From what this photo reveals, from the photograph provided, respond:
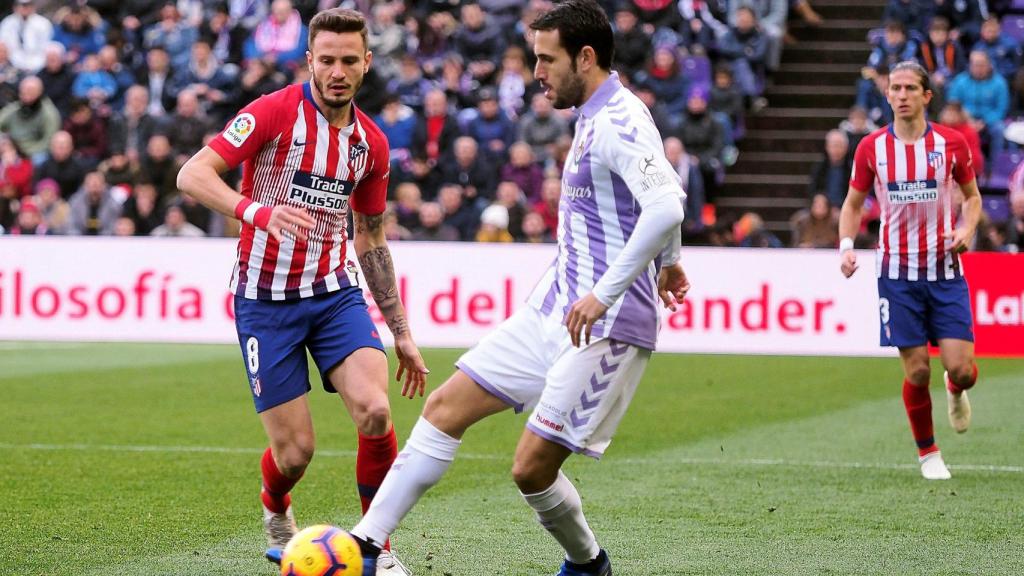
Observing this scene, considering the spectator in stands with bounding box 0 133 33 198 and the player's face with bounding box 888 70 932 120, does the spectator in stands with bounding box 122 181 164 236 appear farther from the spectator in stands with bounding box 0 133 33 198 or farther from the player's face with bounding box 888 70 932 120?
the player's face with bounding box 888 70 932 120

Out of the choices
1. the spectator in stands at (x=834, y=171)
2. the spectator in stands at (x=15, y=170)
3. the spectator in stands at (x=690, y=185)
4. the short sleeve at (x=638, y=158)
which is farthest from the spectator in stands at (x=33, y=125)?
the short sleeve at (x=638, y=158)

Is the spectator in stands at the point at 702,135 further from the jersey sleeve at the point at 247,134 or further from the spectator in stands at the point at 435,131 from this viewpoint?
the jersey sleeve at the point at 247,134

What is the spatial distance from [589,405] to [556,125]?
14.4 metres

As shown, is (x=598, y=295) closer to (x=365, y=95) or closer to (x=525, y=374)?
(x=525, y=374)

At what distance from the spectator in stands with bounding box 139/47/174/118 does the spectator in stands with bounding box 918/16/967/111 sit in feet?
32.1

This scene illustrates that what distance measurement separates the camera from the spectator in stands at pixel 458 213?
18406 mm

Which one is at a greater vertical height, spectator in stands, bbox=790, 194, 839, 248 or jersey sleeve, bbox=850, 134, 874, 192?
jersey sleeve, bbox=850, 134, 874, 192

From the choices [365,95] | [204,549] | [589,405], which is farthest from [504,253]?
[589,405]

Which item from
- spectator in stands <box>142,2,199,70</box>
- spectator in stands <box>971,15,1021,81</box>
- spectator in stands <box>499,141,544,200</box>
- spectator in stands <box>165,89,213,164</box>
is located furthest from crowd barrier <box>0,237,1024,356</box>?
spectator in stands <box>142,2,199,70</box>

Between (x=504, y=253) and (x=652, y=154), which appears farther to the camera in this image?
(x=504, y=253)

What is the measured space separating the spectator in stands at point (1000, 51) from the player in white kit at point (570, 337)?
1497cm

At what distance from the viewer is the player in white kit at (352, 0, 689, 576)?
5336 mm

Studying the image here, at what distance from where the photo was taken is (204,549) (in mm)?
6535

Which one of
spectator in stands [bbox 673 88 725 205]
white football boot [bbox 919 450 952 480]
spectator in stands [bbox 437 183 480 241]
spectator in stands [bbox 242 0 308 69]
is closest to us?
white football boot [bbox 919 450 952 480]
